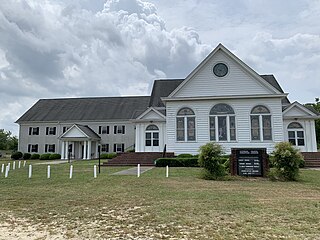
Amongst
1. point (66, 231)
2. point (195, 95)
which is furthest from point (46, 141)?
point (66, 231)

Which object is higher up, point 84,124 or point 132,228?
point 84,124

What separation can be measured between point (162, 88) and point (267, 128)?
15052mm

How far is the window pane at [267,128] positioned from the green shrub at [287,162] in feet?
35.4

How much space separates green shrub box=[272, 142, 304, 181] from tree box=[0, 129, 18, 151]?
230 ft

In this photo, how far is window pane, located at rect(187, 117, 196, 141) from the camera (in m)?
25.1

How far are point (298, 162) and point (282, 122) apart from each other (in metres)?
11.7

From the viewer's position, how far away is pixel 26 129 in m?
44.3

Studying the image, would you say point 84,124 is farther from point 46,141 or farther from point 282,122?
point 282,122

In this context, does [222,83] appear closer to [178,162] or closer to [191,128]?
[191,128]

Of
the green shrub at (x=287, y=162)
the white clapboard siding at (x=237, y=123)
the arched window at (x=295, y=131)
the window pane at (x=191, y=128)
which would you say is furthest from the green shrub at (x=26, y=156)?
the green shrub at (x=287, y=162)

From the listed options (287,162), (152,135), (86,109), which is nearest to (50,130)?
(86,109)

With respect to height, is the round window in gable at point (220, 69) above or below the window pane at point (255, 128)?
above

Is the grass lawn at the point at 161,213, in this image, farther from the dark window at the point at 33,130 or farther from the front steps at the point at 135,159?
the dark window at the point at 33,130

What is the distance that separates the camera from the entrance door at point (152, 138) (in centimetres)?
2681
